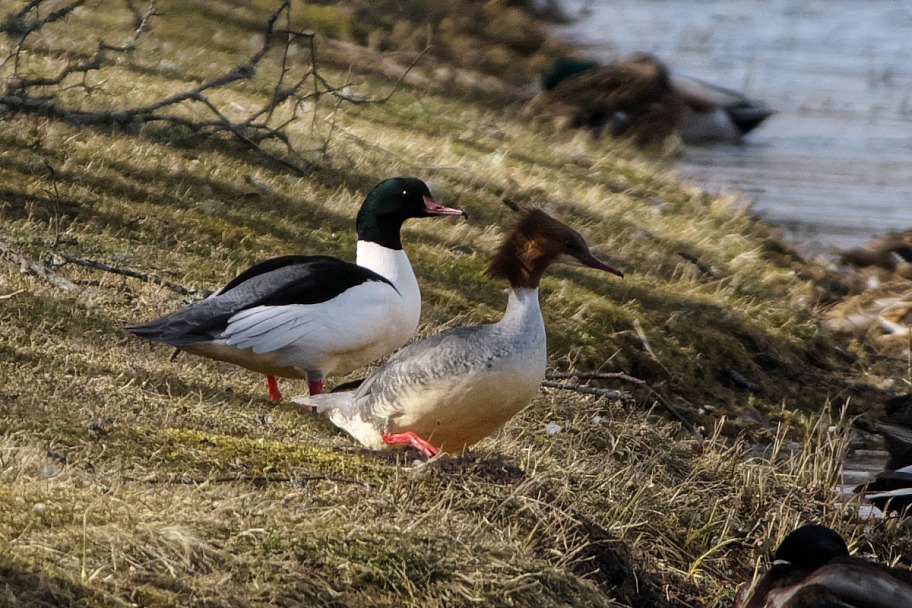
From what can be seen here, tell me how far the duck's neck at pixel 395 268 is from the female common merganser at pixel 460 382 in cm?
75

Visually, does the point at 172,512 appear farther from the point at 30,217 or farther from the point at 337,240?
the point at 337,240

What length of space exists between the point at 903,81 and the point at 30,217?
519 inches

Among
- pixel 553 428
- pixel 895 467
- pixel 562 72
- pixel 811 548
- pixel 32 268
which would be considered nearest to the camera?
pixel 811 548

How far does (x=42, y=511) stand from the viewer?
168 inches

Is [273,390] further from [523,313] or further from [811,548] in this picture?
[811,548]

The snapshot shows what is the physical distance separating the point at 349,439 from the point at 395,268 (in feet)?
3.43

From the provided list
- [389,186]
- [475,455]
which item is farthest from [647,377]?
[475,455]

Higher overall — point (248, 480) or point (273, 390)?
point (248, 480)

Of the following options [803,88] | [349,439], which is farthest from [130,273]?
[803,88]

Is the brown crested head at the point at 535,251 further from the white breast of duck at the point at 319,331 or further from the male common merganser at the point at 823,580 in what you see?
the male common merganser at the point at 823,580

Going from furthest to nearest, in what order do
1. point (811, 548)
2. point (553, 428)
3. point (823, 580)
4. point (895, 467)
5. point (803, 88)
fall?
point (803, 88), point (895, 467), point (553, 428), point (811, 548), point (823, 580)

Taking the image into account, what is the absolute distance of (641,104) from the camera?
13.5m

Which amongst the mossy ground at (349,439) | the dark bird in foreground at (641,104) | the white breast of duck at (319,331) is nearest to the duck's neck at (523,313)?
the mossy ground at (349,439)

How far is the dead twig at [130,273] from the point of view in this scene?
6.50 metres
